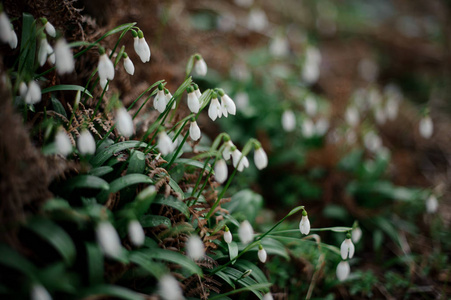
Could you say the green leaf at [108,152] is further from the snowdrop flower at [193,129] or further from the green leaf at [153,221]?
the green leaf at [153,221]

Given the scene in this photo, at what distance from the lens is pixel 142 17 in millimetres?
3725

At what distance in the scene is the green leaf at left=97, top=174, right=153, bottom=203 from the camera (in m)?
1.94

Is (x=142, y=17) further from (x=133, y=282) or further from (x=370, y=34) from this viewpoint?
(x=370, y=34)

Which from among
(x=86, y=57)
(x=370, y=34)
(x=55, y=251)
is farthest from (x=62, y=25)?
(x=370, y=34)

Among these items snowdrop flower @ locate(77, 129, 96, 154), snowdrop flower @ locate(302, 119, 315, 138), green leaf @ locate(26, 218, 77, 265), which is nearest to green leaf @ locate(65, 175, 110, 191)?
snowdrop flower @ locate(77, 129, 96, 154)

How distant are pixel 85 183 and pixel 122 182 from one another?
198 mm

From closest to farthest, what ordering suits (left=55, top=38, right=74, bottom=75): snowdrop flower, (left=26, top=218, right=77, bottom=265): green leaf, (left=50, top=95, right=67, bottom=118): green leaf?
(left=26, top=218, right=77, bottom=265): green leaf → (left=55, top=38, right=74, bottom=75): snowdrop flower → (left=50, top=95, right=67, bottom=118): green leaf

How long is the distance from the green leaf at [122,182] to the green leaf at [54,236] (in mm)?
393

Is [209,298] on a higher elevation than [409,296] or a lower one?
higher

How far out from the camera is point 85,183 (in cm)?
188

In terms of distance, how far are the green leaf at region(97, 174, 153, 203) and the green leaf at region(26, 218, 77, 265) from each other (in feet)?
1.29

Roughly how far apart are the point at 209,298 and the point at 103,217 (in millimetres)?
902

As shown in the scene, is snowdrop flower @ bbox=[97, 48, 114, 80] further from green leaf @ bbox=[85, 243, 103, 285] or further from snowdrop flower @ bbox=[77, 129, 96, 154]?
green leaf @ bbox=[85, 243, 103, 285]

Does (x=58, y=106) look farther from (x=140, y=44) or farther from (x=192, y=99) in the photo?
(x=192, y=99)
